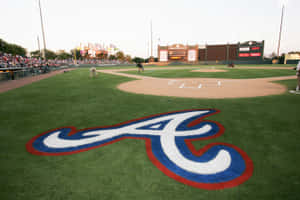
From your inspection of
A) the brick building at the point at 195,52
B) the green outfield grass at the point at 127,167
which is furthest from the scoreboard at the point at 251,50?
the green outfield grass at the point at 127,167

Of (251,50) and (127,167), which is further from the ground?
(251,50)

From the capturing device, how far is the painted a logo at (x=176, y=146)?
2.71 metres

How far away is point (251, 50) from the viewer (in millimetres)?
74312

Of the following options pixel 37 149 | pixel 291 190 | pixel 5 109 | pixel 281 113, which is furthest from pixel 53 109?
pixel 281 113

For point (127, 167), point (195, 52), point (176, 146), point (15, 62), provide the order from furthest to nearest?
point (195, 52)
point (15, 62)
point (176, 146)
point (127, 167)

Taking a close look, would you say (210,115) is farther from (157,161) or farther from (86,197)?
(86,197)

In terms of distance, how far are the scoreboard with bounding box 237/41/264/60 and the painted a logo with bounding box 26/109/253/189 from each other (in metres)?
82.4

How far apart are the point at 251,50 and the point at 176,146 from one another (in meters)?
85.3

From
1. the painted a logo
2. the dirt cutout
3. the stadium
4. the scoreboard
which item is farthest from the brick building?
the painted a logo

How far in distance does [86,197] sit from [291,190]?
107 inches

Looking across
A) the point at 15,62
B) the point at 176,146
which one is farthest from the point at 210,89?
the point at 15,62

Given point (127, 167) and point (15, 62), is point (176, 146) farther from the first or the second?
point (15, 62)

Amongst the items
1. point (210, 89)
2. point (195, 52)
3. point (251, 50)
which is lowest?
point (210, 89)

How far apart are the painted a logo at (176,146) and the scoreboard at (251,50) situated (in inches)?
3244
